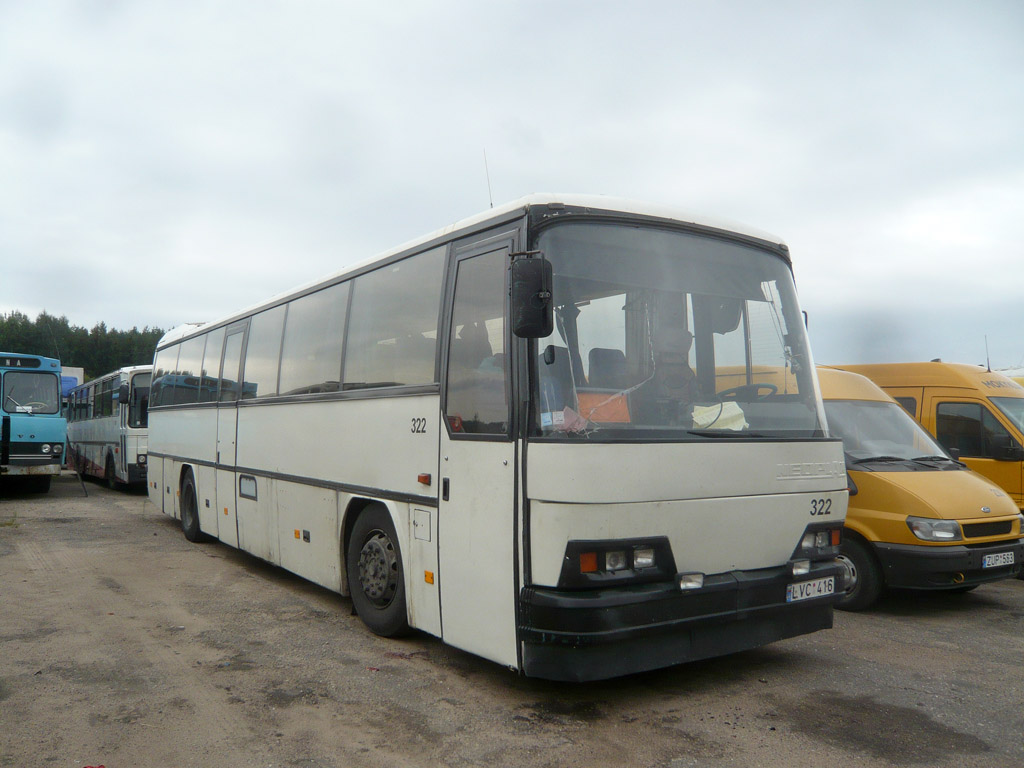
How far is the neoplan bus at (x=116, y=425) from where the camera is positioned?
1894 centimetres

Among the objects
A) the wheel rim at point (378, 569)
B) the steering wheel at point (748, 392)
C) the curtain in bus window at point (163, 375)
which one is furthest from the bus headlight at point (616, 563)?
the curtain in bus window at point (163, 375)

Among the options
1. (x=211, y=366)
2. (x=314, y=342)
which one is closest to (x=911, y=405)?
(x=314, y=342)

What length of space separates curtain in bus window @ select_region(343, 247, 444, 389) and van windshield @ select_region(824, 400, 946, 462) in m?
4.29

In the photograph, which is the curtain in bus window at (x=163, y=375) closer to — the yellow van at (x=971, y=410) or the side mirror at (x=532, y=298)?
the side mirror at (x=532, y=298)

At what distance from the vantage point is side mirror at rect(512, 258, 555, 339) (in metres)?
4.38

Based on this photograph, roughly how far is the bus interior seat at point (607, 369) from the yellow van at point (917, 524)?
9.65 ft

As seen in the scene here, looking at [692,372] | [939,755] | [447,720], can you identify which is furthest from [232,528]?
[939,755]

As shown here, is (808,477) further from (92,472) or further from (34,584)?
(92,472)

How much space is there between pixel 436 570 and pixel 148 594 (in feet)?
13.6

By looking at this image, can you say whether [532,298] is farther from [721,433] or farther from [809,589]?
[809,589]

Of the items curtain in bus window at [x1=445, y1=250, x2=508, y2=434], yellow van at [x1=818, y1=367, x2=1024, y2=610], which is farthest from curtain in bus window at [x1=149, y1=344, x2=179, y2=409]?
yellow van at [x1=818, y1=367, x2=1024, y2=610]

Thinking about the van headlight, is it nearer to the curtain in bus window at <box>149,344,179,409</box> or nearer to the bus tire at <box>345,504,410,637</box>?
the bus tire at <box>345,504,410,637</box>

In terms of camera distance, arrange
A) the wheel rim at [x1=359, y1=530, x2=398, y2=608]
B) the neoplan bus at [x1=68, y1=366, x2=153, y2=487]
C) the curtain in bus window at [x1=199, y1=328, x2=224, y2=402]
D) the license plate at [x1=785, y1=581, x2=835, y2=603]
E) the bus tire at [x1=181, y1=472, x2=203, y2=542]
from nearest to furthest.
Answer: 1. the license plate at [x1=785, y1=581, x2=835, y2=603]
2. the wheel rim at [x1=359, y1=530, x2=398, y2=608]
3. the curtain in bus window at [x1=199, y1=328, x2=224, y2=402]
4. the bus tire at [x1=181, y1=472, x2=203, y2=542]
5. the neoplan bus at [x1=68, y1=366, x2=153, y2=487]

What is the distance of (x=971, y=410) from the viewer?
988cm
